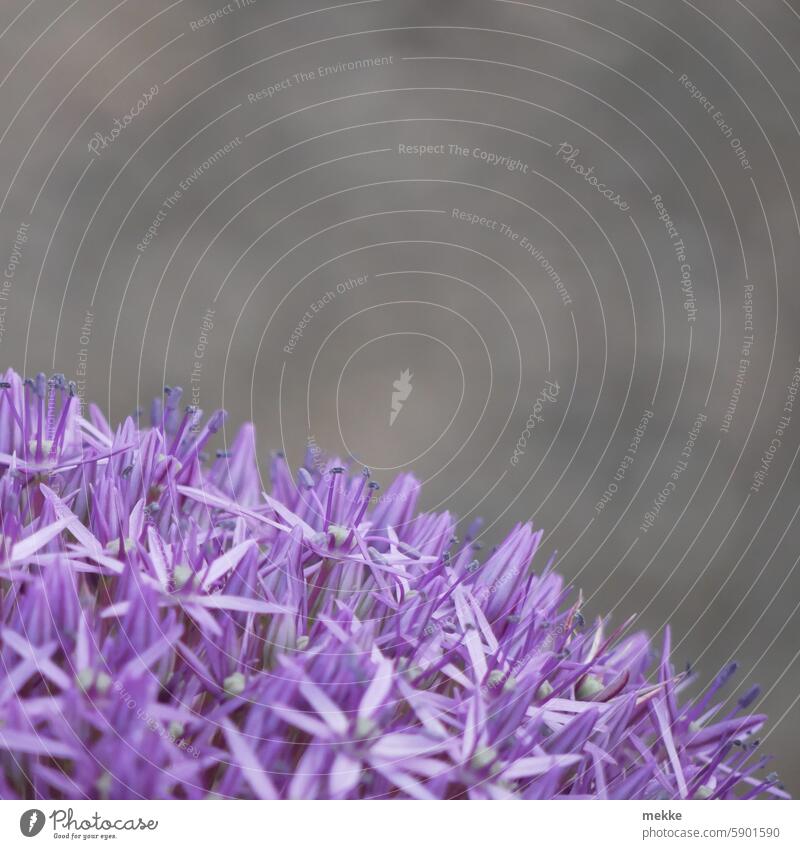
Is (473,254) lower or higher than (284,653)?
higher

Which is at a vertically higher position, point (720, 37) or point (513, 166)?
point (720, 37)

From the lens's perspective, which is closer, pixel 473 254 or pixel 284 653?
pixel 284 653

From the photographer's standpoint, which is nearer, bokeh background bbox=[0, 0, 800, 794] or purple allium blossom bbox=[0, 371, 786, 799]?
purple allium blossom bbox=[0, 371, 786, 799]

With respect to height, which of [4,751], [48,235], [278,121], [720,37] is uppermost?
[720,37]

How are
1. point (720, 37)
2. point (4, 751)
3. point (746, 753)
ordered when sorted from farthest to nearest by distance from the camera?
point (720, 37), point (746, 753), point (4, 751)

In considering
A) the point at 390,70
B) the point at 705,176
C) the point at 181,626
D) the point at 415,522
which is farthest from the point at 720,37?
the point at 181,626

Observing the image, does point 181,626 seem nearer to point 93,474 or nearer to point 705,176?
point 93,474

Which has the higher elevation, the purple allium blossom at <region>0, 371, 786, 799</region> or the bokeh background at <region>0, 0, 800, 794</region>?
the bokeh background at <region>0, 0, 800, 794</region>
